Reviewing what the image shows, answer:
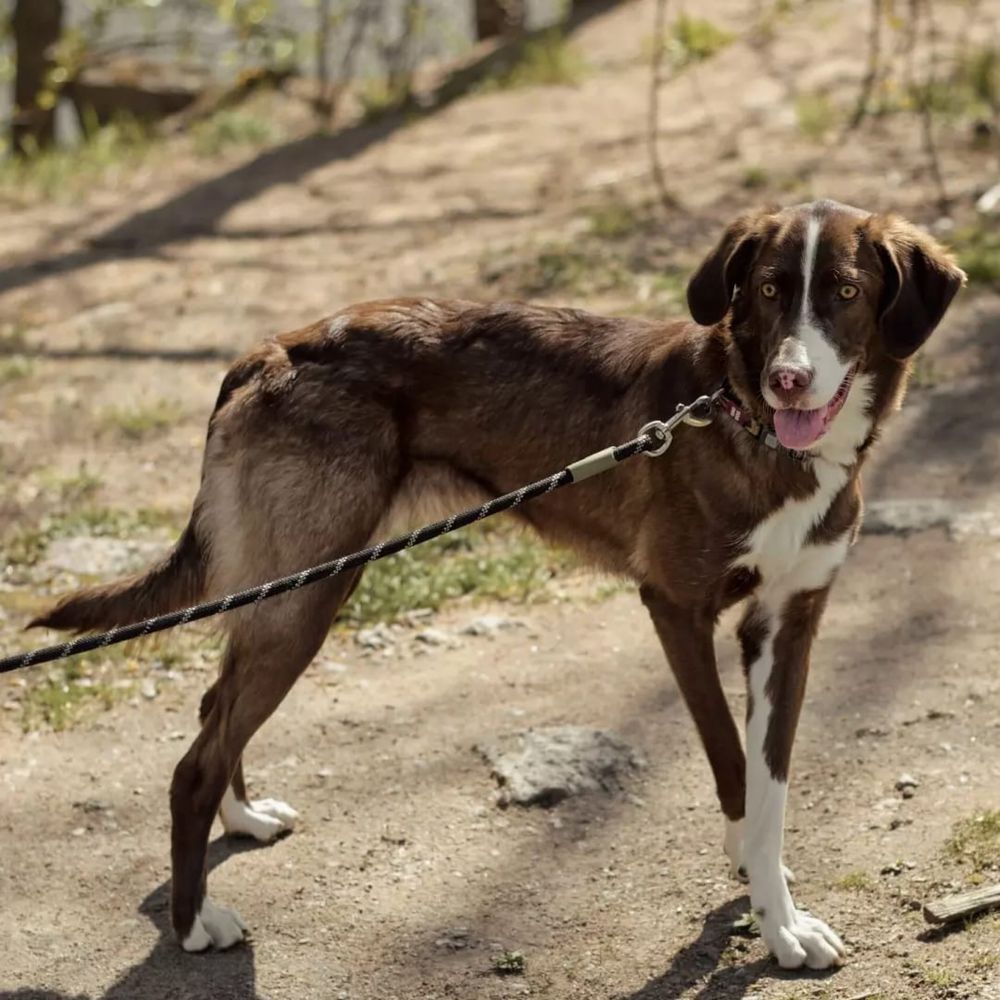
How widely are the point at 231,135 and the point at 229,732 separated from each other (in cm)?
754

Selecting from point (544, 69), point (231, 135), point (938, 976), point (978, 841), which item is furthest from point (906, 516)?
point (231, 135)

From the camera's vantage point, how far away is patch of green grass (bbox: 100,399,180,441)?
7375 millimetres

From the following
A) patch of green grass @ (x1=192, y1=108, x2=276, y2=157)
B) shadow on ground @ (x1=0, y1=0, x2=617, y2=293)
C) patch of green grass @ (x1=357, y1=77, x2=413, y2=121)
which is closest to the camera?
shadow on ground @ (x1=0, y1=0, x2=617, y2=293)

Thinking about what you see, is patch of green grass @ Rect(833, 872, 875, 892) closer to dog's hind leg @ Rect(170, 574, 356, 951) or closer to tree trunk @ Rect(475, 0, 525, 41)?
dog's hind leg @ Rect(170, 574, 356, 951)

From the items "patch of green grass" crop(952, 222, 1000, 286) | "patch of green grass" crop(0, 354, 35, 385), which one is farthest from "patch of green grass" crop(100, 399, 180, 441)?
"patch of green grass" crop(952, 222, 1000, 286)

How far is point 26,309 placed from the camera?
8789 millimetres

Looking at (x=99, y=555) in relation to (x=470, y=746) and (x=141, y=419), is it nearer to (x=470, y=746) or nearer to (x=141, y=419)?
(x=141, y=419)

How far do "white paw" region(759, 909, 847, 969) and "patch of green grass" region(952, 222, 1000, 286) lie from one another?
4.38 metres

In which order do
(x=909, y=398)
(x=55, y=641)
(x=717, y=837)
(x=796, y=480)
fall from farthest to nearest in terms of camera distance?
(x=909, y=398)
(x=55, y=641)
(x=717, y=837)
(x=796, y=480)

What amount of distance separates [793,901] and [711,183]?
588cm

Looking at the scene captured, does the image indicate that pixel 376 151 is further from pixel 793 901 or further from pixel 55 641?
pixel 793 901

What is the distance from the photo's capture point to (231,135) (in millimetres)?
11188

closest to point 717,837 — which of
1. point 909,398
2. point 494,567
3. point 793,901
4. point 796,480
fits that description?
point 793,901

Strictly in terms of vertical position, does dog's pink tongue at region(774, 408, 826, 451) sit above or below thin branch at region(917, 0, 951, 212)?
above
